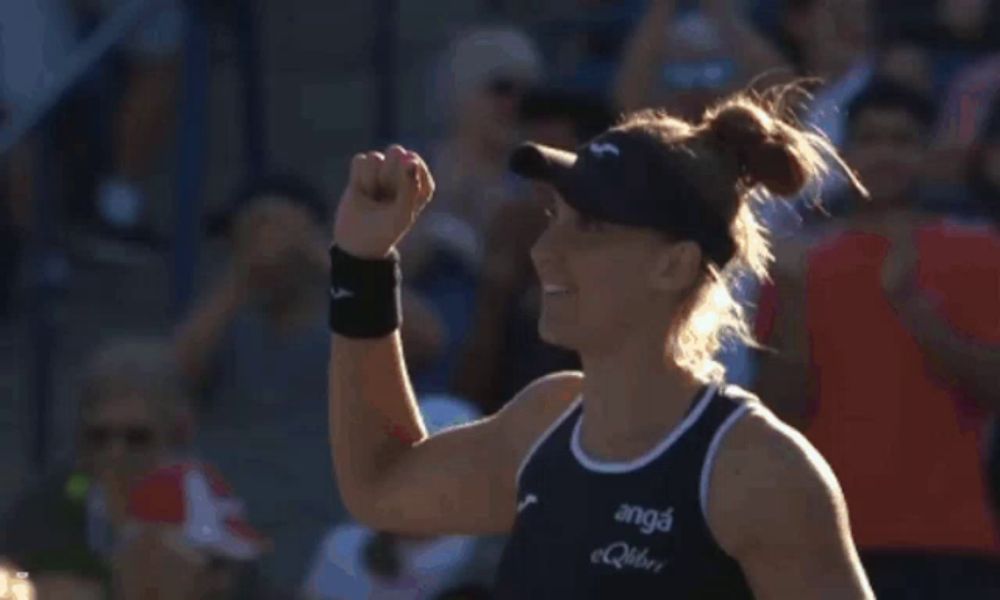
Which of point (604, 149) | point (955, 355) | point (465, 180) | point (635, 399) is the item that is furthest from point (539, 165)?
point (465, 180)

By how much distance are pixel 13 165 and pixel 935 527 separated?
385cm

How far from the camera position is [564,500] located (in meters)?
3.97

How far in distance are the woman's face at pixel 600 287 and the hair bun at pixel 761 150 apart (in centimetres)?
18

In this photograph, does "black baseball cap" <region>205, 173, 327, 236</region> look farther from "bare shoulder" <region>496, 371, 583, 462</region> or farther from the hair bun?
the hair bun

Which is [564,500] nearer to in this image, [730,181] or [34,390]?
[730,181]

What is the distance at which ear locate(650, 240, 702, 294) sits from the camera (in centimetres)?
397

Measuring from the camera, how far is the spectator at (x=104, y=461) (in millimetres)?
6441

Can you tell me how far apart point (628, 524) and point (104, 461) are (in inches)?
113

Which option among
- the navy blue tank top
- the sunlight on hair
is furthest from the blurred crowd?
the sunlight on hair

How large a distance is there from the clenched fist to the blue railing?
4070 millimetres

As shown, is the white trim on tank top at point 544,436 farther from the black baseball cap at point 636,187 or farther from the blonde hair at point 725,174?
the black baseball cap at point 636,187

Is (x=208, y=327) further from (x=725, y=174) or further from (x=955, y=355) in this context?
(x=725, y=174)

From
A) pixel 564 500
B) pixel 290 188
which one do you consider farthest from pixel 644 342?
pixel 290 188

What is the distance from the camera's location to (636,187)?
156 inches
